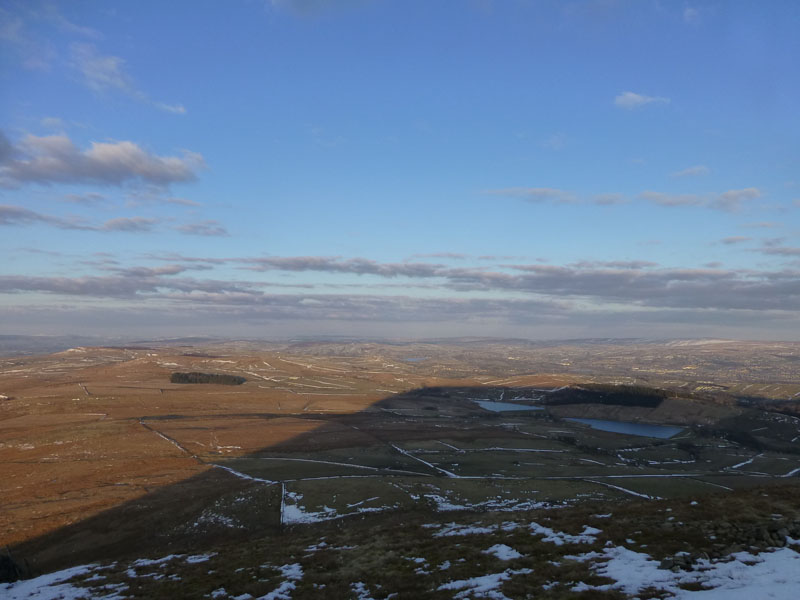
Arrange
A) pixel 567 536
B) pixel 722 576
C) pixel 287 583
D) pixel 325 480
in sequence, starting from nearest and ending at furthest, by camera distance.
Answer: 1. pixel 722 576
2. pixel 287 583
3. pixel 567 536
4. pixel 325 480

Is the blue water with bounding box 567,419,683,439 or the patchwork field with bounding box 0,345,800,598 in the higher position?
the patchwork field with bounding box 0,345,800,598

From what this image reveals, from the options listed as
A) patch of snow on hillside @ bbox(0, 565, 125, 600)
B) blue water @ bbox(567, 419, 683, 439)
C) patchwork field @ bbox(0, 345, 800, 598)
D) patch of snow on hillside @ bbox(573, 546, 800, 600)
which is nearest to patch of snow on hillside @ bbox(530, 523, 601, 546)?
patchwork field @ bbox(0, 345, 800, 598)

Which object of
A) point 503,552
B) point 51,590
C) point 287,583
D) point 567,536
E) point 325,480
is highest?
point 567,536

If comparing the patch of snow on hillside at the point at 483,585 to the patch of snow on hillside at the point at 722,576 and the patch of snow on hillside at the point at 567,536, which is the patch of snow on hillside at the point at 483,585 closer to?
the patch of snow on hillside at the point at 722,576

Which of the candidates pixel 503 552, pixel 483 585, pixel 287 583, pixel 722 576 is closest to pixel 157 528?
pixel 287 583

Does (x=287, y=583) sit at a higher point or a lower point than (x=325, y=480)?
higher

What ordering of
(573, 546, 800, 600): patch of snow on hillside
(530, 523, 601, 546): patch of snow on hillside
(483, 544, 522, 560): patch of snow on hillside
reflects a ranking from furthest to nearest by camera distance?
(530, 523, 601, 546): patch of snow on hillside, (483, 544, 522, 560): patch of snow on hillside, (573, 546, 800, 600): patch of snow on hillside

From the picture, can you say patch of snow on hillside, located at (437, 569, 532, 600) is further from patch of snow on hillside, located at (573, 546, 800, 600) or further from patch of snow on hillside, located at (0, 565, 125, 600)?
patch of snow on hillside, located at (0, 565, 125, 600)

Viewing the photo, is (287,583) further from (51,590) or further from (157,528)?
(157,528)

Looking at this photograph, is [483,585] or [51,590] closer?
[483,585]
